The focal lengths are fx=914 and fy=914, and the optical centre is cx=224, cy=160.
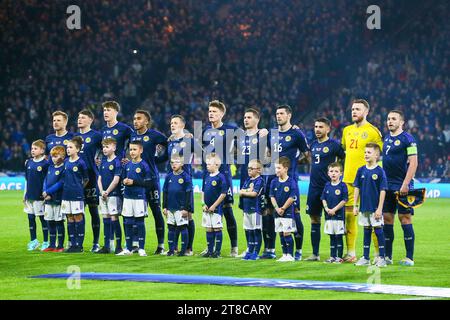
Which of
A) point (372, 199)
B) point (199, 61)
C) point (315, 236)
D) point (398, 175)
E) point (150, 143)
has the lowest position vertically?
point (315, 236)

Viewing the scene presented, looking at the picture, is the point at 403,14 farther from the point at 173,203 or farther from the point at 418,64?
the point at 173,203

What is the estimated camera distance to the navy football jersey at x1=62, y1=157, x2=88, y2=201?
596 inches

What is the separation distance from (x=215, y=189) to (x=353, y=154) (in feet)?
7.31

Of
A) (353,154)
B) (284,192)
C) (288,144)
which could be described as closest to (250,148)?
(288,144)

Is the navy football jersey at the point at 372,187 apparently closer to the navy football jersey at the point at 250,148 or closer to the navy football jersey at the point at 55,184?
the navy football jersey at the point at 250,148

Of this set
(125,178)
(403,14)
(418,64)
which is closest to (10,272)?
(125,178)

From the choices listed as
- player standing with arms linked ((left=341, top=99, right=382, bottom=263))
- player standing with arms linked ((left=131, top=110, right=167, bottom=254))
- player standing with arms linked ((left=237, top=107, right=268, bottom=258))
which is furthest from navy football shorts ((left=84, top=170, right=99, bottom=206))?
player standing with arms linked ((left=341, top=99, right=382, bottom=263))

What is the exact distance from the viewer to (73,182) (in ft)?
49.7

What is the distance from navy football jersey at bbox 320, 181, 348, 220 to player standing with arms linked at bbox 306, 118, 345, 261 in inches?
11.4

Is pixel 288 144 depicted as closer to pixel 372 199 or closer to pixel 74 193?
pixel 372 199

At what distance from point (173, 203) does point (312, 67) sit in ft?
79.2

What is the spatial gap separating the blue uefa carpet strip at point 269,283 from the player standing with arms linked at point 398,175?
238cm

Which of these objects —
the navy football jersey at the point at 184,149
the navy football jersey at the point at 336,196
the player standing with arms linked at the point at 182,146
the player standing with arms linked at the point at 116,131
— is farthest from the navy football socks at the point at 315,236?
the player standing with arms linked at the point at 116,131

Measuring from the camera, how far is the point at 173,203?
1458cm
